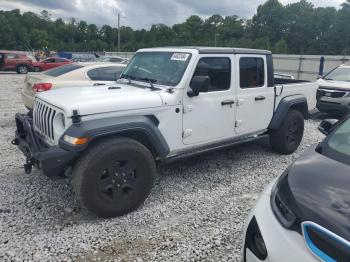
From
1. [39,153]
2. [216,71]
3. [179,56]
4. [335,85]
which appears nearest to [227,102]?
[216,71]

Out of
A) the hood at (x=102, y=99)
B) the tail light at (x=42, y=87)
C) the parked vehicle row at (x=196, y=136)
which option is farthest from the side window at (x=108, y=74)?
the hood at (x=102, y=99)

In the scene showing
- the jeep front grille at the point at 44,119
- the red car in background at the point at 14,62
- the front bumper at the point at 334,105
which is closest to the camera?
the jeep front grille at the point at 44,119

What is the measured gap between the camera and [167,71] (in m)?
4.24

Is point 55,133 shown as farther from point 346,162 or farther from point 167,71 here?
point 346,162

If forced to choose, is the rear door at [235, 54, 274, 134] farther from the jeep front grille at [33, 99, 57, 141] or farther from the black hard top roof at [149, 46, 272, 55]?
the jeep front grille at [33, 99, 57, 141]

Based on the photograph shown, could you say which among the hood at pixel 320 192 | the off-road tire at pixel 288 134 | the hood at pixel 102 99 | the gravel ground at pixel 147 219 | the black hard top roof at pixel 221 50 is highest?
the black hard top roof at pixel 221 50

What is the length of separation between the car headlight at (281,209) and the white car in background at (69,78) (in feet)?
17.1

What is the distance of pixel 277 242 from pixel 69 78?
6.48 m

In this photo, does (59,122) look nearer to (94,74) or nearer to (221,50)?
(221,50)

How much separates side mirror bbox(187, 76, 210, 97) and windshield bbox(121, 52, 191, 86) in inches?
8.5

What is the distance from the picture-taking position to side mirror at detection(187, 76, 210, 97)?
380 centimetres

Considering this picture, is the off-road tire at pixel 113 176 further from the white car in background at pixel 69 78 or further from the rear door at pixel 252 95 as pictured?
the white car in background at pixel 69 78

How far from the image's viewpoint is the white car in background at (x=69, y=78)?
22.8 feet

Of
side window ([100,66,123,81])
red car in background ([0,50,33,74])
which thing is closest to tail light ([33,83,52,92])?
side window ([100,66,123,81])
